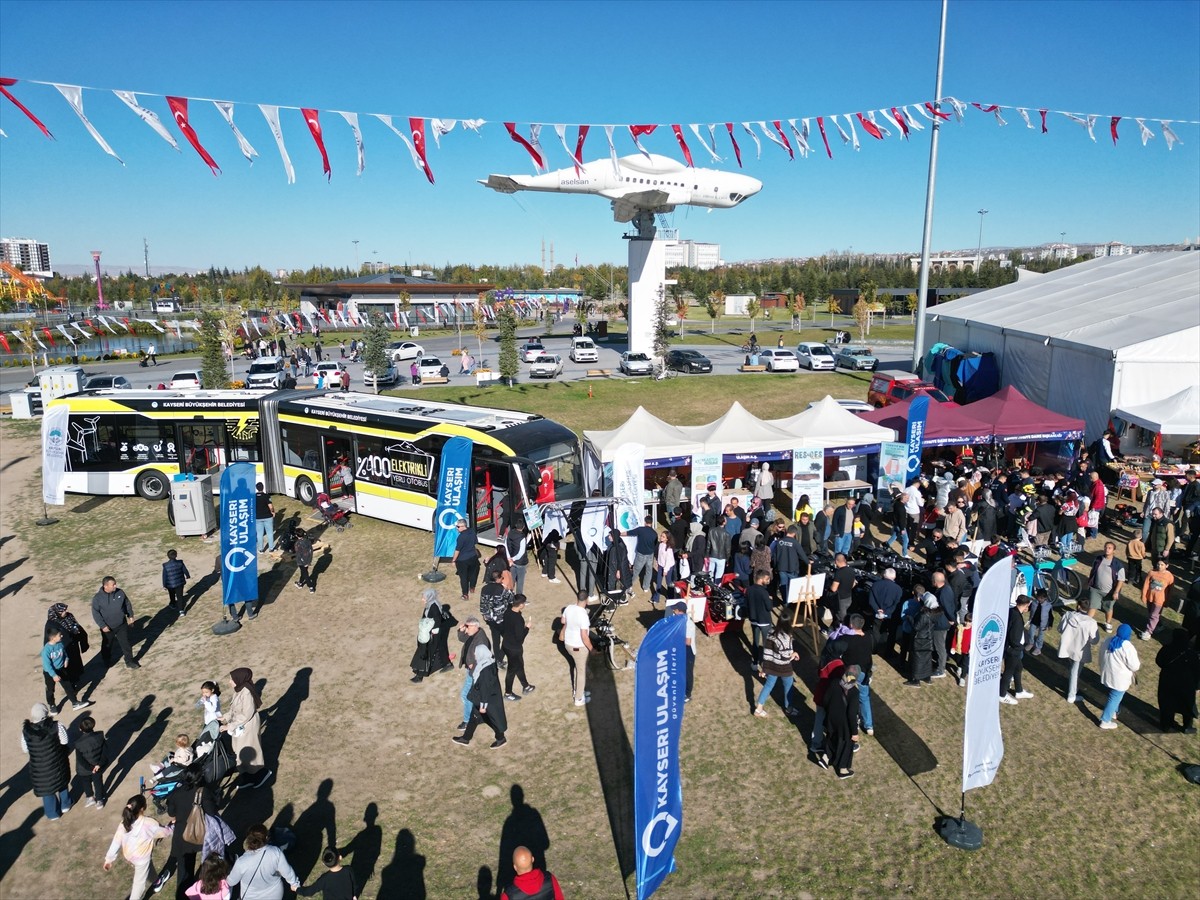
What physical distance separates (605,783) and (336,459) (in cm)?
1125

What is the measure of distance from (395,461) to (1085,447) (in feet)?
55.5

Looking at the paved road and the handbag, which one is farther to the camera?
the paved road

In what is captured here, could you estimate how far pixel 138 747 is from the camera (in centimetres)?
855

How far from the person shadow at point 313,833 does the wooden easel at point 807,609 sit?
6.50m

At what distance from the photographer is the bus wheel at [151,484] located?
18.3m

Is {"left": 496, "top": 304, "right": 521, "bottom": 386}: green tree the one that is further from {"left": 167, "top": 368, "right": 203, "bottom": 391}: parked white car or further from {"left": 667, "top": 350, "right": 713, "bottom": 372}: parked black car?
{"left": 167, "top": 368, "right": 203, "bottom": 391}: parked white car

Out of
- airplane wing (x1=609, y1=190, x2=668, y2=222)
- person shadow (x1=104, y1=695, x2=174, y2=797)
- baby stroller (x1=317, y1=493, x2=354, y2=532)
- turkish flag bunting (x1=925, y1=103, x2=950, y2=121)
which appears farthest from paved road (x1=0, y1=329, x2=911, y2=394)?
person shadow (x1=104, y1=695, x2=174, y2=797)

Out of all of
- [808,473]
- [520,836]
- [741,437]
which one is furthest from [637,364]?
[520,836]

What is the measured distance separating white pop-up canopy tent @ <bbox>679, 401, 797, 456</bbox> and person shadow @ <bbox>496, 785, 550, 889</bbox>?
8928 millimetres

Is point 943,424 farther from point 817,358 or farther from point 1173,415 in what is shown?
point 817,358

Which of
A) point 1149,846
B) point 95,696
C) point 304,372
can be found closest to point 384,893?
point 95,696

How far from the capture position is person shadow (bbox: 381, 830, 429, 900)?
6.36 m

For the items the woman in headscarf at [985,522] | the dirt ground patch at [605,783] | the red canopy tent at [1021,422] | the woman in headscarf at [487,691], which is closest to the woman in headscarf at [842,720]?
the dirt ground patch at [605,783]

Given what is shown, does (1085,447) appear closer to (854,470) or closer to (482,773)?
(854,470)
